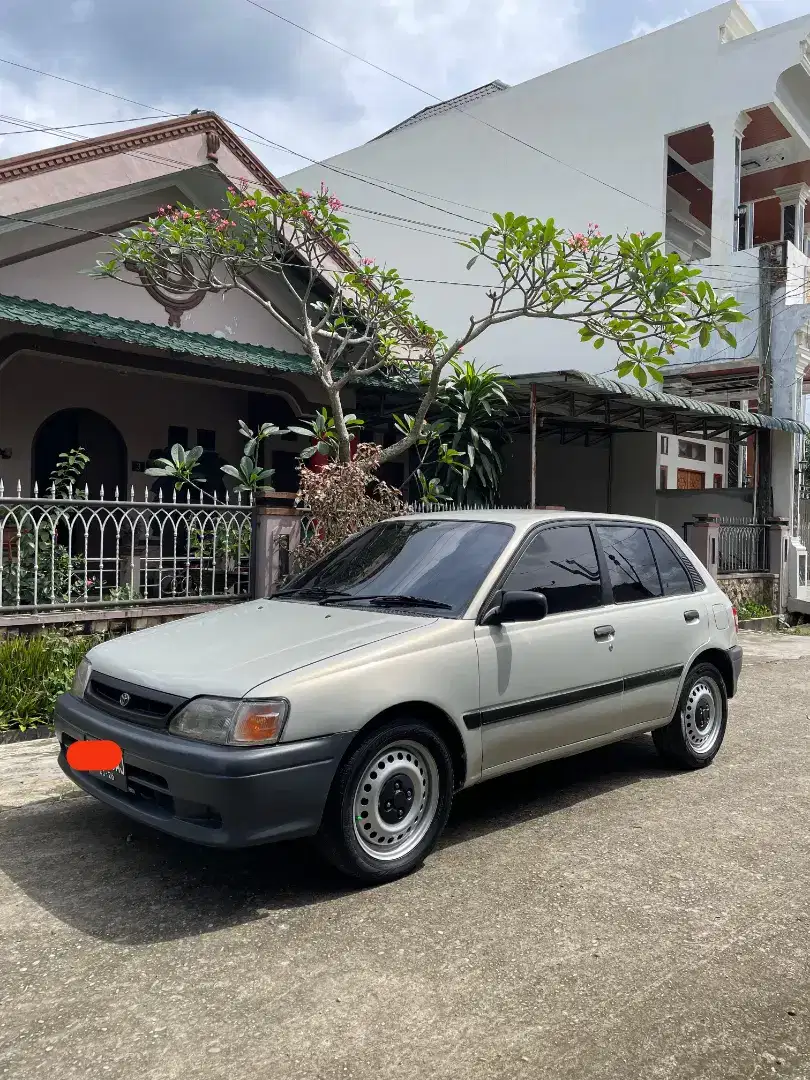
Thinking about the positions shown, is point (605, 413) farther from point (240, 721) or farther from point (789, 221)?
point (240, 721)

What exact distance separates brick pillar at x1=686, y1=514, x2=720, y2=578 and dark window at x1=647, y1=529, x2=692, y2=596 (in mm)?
8456

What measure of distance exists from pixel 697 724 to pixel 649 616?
3.20ft

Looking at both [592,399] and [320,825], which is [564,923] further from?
[592,399]

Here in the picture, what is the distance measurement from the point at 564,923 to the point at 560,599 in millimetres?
1694

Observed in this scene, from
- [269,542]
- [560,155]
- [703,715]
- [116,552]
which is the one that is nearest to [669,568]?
[703,715]

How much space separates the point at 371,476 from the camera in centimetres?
916

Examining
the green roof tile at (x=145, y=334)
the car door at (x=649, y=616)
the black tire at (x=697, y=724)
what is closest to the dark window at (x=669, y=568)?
the car door at (x=649, y=616)

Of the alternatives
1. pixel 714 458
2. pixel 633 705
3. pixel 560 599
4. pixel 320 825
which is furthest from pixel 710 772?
pixel 714 458

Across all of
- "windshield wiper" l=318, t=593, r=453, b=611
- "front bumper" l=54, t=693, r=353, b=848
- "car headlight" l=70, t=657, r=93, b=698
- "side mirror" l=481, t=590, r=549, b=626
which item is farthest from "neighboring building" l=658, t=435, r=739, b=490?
"front bumper" l=54, t=693, r=353, b=848

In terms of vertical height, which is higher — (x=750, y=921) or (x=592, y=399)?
(x=592, y=399)

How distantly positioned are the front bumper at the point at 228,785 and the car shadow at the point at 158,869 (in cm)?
33

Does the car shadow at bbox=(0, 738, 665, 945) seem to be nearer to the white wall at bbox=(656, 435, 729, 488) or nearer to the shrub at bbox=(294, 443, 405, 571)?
the shrub at bbox=(294, 443, 405, 571)

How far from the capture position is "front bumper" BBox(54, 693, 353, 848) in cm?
323

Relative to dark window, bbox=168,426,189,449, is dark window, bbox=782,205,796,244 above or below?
above
